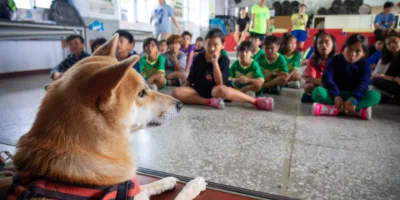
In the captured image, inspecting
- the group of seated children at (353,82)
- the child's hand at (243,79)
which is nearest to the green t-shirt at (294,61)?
the group of seated children at (353,82)

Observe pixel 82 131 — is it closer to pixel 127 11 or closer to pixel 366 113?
pixel 366 113

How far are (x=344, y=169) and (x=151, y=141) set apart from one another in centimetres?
144

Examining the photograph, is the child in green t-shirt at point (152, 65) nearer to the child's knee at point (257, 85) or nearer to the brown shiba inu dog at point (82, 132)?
the child's knee at point (257, 85)

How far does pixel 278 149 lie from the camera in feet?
6.59

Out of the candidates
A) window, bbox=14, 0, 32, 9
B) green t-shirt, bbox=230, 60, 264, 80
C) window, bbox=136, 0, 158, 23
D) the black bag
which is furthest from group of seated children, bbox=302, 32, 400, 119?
window, bbox=136, 0, 158, 23

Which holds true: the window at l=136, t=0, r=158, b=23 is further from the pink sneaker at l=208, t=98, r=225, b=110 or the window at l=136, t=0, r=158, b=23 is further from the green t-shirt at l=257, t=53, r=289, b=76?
the pink sneaker at l=208, t=98, r=225, b=110

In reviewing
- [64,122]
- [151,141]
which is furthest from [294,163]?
[64,122]

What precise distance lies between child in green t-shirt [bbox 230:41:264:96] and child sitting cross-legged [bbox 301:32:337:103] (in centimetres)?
70

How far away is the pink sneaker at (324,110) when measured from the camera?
3026mm

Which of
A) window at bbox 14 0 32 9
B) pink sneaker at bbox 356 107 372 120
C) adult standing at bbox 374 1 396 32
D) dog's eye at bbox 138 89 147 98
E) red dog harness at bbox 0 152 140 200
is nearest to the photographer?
red dog harness at bbox 0 152 140 200

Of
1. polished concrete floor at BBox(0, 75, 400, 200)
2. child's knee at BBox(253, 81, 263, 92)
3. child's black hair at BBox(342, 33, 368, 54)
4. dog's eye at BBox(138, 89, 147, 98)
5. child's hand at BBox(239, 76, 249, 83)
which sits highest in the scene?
child's black hair at BBox(342, 33, 368, 54)

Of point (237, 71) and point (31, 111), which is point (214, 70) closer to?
point (237, 71)

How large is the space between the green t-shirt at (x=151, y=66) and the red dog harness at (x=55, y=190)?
12.4 ft

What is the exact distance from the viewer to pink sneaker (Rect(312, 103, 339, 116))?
303 cm
